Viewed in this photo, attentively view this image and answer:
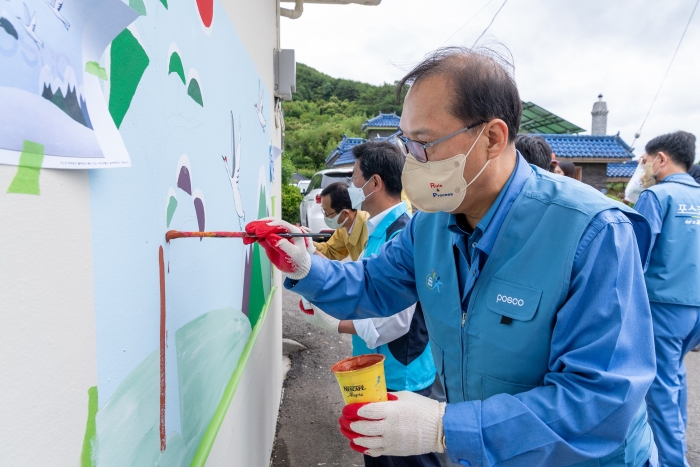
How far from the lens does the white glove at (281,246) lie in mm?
1471

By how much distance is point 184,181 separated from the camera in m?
1.17

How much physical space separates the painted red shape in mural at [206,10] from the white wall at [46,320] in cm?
83

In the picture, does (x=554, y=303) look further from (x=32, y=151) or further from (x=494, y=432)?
(x=32, y=151)

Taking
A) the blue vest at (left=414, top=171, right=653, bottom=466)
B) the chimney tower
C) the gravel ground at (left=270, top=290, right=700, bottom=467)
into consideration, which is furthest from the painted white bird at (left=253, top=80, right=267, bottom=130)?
the chimney tower

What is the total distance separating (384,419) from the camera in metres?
1.15

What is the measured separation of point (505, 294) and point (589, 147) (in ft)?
50.0

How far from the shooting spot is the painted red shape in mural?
129 cm

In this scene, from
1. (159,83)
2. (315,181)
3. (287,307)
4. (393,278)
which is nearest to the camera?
(159,83)

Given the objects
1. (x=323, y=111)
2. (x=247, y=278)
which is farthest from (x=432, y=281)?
(x=323, y=111)

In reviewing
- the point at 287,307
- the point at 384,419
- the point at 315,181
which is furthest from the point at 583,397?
the point at 315,181

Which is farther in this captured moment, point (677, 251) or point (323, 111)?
point (323, 111)

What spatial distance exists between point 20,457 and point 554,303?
110 cm

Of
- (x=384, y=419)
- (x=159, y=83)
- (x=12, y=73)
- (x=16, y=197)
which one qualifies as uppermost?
(x=159, y=83)

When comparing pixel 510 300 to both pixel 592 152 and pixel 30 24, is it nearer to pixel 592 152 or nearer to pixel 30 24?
pixel 30 24
